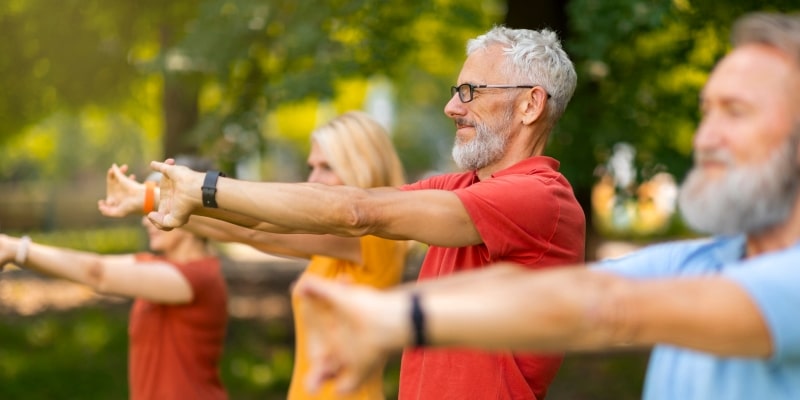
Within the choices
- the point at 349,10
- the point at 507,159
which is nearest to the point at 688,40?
the point at 349,10

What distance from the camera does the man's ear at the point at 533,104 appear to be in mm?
3516

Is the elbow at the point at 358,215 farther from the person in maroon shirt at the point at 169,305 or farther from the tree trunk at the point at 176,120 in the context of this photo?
the tree trunk at the point at 176,120

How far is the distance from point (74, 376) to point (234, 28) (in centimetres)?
414

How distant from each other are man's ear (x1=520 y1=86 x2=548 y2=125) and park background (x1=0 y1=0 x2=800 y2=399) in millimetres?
2818

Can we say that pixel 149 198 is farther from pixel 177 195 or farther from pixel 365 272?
pixel 365 272

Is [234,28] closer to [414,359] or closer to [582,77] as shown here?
[582,77]

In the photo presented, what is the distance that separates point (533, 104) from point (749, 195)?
158 cm

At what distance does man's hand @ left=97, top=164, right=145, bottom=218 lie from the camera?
3855 millimetres

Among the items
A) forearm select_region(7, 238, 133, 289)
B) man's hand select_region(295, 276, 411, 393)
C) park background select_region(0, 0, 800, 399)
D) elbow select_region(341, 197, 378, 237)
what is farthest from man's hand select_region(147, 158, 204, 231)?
park background select_region(0, 0, 800, 399)

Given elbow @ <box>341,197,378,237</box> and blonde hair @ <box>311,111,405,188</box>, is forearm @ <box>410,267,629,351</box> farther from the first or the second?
blonde hair @ <box>311,111,405,188</box>

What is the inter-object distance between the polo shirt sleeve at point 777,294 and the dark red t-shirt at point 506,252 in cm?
129

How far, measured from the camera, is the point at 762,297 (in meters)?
1.80

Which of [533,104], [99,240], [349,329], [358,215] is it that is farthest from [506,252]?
[99,240]

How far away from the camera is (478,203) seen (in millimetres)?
3059
